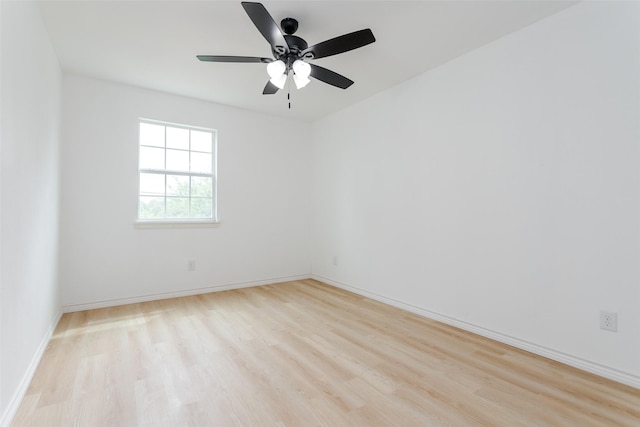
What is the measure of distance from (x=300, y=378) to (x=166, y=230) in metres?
2.61

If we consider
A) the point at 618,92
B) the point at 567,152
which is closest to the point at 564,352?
the point at 567,152

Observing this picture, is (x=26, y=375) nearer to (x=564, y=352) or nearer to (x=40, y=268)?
(x=40, y=268)

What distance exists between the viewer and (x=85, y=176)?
324 cm

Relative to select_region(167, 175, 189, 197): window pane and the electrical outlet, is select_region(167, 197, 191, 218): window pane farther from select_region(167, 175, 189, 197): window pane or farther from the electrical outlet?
the electrical outlet

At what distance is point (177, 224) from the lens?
12.2ft

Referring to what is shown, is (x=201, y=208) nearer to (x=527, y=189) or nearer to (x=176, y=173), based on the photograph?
(x=176, y=173)

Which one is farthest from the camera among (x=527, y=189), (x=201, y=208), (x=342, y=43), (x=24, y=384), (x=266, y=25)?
(x=201, y=208)

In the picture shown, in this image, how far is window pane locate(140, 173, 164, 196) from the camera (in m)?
3.60

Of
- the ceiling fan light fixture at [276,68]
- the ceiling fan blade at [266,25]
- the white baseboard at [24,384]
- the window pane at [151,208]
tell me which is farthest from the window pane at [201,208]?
the ceiling fan blade at [266,25]

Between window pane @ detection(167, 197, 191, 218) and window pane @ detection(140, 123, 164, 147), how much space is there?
0.69 metres

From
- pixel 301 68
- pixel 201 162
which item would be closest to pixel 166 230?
pixel 201 162

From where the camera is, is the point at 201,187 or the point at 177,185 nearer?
the point at 177,185

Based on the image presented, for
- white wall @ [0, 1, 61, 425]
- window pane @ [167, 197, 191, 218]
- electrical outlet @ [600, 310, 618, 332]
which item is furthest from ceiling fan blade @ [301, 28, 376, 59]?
window pane @ [167, 197, 191, 218]

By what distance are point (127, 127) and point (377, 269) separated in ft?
10.9
